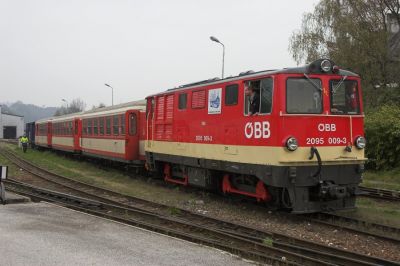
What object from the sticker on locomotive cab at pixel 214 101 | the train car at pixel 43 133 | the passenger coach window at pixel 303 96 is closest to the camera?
the passenger coach window at pixel 303 96

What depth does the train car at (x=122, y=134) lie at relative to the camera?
778 inches

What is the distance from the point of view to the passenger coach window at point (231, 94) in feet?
37.5

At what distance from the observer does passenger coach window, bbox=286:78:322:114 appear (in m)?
10.2

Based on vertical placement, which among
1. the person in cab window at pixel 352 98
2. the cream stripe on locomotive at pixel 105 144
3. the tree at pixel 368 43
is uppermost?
the tree at pixel 368 43

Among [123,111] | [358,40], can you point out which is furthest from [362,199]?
[358,40]

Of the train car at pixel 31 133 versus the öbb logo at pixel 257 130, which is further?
the train car at pixel 31 133

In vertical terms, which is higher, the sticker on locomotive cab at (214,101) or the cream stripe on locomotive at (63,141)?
the sticker on locomotive cab at (214,101)

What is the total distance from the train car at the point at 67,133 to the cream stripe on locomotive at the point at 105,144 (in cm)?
151

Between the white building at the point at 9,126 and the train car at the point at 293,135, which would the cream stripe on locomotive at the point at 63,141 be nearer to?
the train car at the point at 293,135

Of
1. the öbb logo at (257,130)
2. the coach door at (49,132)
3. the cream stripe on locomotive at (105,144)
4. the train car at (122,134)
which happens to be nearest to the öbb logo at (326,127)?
the öbb logo at (257,130)

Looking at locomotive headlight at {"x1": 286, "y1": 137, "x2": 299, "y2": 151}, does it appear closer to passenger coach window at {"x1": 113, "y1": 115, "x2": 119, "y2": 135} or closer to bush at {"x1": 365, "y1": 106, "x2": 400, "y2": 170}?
bush at {"x1": 365, "y1": 106, "x2": 400, "y2": 170}

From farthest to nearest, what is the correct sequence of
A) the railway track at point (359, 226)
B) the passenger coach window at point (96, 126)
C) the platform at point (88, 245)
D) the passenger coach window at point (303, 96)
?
the passenger coach window at point (96, 126)
the passenger coach window at point (303, 96)
the railway track at point (359, 226)
the platform at point (88, 245)

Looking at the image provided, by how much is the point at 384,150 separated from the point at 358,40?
10.2m

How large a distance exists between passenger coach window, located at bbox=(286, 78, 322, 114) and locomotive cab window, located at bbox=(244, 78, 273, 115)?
0.39 meters
